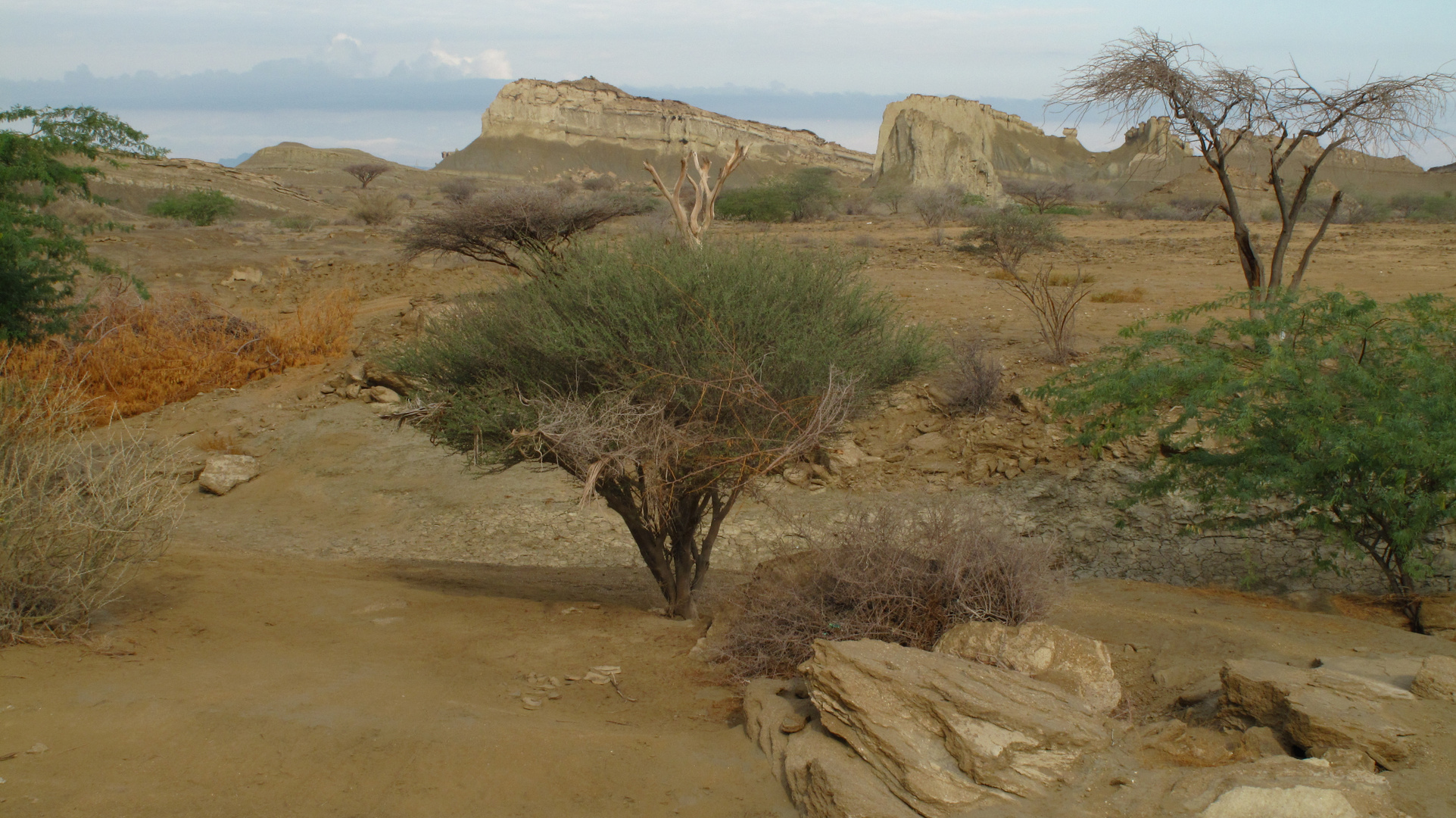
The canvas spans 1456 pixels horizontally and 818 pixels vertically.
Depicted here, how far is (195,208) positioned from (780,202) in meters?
21.6

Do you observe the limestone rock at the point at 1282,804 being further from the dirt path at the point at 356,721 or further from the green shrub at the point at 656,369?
the green shrub at the point at 656,369

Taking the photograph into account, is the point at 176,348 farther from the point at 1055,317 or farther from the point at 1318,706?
the point at 1318,706

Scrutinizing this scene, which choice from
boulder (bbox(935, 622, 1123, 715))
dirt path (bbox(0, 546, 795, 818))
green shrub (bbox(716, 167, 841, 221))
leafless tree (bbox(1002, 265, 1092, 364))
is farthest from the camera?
green shrub (bbox(716, 167, 841, 221))

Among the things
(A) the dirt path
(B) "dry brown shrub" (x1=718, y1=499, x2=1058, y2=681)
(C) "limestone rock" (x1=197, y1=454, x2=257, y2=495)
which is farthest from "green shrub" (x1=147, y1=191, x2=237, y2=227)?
(B) "dry brown shrub" (x1=718, y1=499, x2=1058, y2=681)

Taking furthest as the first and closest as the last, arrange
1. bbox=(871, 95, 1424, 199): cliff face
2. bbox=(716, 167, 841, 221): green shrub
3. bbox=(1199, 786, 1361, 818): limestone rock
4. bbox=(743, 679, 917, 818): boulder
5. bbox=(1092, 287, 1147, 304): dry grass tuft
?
bbox=(716, 167, 841, 221): green shrub
bbox=(871, 95, 1424, 199): cliff face
bbox=(1092, 287, 1147, 304): dry grass tuft
bbox=(743, 679, 917, 818): boulder
bbox=(1199, 786, 1361, 818): limestone rock

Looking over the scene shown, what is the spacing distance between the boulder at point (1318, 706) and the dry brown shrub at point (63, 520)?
5596mm

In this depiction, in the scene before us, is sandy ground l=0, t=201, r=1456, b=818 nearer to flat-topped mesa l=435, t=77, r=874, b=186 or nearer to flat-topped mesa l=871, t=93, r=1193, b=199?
flat-topped mesa l=871, t=93, r=1193, b=199

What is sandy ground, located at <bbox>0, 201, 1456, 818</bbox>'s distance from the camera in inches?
139

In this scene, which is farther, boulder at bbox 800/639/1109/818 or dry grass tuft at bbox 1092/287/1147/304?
Answer: dry grass tuft at bbox 1092/287/1147/304

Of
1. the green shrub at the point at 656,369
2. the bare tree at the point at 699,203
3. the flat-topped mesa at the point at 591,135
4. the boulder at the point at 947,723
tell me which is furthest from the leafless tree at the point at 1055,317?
the flat-topped mesa at the point at 591,135

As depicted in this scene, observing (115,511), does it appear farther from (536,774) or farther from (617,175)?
(617,175)

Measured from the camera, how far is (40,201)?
464 inches

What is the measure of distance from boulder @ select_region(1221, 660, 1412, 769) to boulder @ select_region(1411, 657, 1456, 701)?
0.08 m

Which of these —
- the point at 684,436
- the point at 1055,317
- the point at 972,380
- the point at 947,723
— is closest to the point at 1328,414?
the point at 947,723
